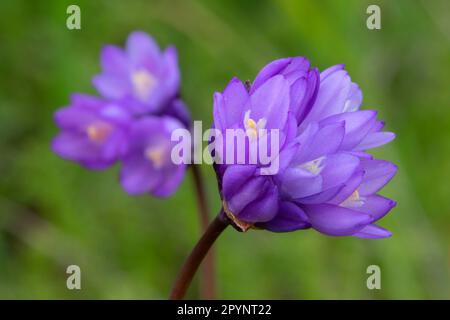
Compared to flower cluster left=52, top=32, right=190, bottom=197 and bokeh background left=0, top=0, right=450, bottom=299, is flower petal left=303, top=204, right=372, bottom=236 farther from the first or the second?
bokeh background left=0, top=0, right=450, bottom=299

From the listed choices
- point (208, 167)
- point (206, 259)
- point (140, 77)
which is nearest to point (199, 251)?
point (206, 259)

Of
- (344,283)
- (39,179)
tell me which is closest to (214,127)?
(344,283)

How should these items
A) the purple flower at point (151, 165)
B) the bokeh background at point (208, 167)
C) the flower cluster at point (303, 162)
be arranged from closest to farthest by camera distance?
the flower cluster at point (303, 162) < the purple flower at point (151, 165) < the bokeh background at point (208, 167)

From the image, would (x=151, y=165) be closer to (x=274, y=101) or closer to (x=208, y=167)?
(x=208, y=167)

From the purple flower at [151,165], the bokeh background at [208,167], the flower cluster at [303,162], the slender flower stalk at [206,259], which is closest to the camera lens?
the flower cluster at [303,162]

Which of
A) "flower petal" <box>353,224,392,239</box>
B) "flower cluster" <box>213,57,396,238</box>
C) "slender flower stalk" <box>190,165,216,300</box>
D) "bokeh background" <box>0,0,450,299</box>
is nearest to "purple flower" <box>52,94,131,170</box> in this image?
"slender flower stalk" <box>190,165,216,300</box>

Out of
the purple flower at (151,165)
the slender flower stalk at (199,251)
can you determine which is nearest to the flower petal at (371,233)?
the slender flower stalk at (199,251)

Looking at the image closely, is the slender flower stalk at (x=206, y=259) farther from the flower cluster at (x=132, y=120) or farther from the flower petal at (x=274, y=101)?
the flower petal at (x=274, y=101)
